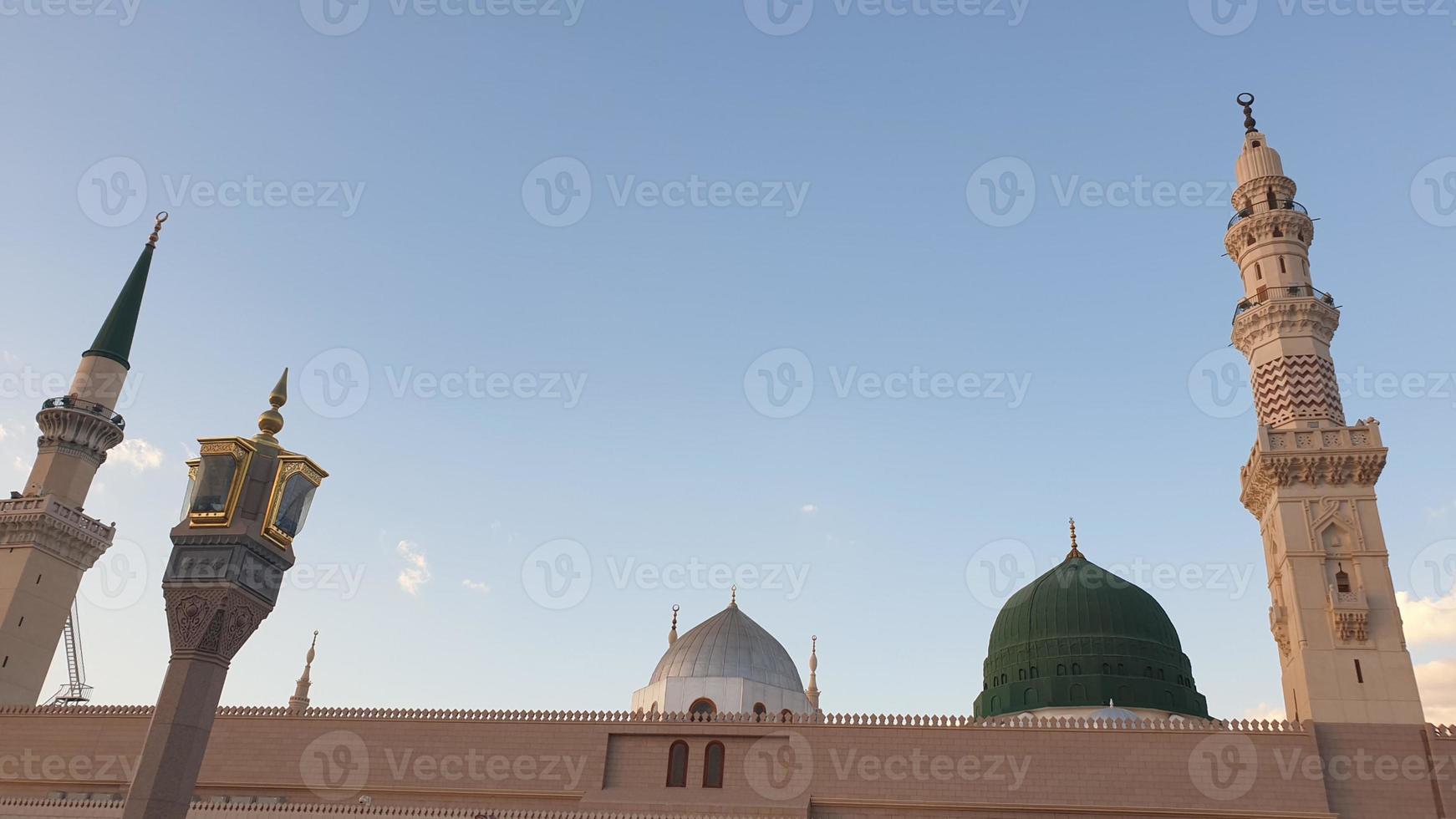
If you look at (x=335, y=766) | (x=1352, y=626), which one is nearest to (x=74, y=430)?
(x=335, y=766)

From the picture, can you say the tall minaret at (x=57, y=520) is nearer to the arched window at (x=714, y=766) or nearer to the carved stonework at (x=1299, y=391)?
the arched window at (x=714, y=766)

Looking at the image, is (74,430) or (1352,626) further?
(74,430)

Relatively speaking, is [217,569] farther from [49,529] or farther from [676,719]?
[49,529]

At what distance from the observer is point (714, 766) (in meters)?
24.3

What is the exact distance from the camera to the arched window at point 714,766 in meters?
24.1

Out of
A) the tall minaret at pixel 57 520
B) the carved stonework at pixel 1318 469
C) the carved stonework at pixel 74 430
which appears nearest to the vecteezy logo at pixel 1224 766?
the carved stonework at pixel 1318 469

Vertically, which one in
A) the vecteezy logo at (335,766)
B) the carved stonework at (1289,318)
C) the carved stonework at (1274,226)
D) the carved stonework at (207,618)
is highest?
the carved stonework at (1274,226)

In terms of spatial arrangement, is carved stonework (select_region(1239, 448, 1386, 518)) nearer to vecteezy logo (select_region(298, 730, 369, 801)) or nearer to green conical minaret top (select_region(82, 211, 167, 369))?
vecteezy logo (select_region(298, 730, 369, 801))

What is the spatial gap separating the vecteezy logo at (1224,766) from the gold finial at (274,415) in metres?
20.0

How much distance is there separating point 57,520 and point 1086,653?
32332mm

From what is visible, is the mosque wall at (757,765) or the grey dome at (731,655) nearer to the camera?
the mosque wall at (757,765)

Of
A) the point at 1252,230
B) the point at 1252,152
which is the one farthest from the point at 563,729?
the point at 1252,152

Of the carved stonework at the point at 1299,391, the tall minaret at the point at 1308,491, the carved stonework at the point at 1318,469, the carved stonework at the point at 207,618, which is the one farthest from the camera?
the carved stonework at the point at 1299,391

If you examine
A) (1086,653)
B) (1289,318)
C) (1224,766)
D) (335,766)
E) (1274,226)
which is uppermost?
(1274,226)
